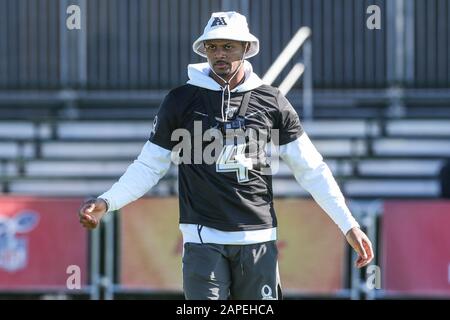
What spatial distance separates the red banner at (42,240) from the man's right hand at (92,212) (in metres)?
3.89

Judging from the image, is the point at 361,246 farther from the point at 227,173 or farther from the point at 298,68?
the point at 298,68

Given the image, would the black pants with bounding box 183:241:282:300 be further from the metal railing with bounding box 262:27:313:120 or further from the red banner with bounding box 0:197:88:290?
the metal railing with bounding box 262:27:313:120

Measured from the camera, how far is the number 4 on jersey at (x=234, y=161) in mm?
5832

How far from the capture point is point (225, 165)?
5836 millimetres

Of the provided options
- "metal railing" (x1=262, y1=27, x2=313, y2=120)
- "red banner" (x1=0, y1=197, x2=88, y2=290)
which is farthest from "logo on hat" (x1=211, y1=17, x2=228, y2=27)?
"metal railing" (x1=262, y1=27, x2=313, y2=120)

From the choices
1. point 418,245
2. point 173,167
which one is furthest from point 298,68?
point 418,245

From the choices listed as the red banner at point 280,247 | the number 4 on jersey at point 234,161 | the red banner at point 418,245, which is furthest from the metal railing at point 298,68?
the number 4 on jersey at point 234,161

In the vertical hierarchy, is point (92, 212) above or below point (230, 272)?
above

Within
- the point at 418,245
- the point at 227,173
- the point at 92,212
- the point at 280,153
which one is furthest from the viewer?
the point at 418,245

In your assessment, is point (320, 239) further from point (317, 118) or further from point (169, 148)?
point (169, 148)

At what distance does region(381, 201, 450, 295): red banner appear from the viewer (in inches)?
372

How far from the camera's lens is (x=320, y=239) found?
9.55 m

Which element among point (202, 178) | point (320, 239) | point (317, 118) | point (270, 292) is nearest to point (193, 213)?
point (202, 178)

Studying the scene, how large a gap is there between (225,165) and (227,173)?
1.7 inches
